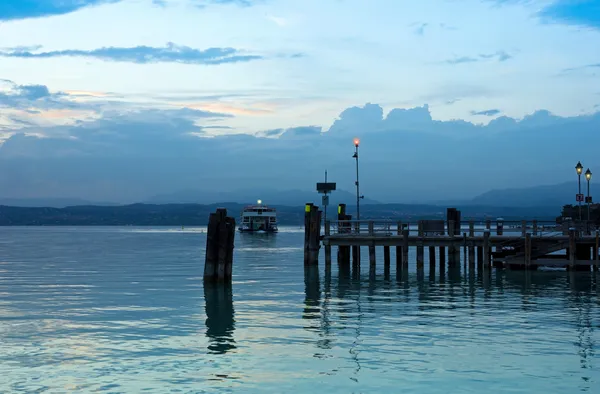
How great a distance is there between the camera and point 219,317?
26875 millimetres

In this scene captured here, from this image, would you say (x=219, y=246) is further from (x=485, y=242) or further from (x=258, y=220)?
(x=258, y=220)

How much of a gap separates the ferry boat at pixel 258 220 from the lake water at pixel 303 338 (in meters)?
149

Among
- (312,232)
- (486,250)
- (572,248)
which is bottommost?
(486,250)

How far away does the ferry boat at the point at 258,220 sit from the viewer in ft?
620

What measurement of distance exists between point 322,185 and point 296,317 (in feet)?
123

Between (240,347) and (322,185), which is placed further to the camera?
(322,185)

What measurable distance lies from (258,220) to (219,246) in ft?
510

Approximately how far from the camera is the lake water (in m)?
17.0

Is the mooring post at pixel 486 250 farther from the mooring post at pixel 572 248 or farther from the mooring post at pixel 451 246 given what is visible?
the mooring post at pixel 572 248

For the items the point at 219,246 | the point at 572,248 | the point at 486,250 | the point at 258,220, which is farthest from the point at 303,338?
the point at 258,220

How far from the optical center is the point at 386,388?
53.6ft

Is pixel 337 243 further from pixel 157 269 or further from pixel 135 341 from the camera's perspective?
pixel 135 341

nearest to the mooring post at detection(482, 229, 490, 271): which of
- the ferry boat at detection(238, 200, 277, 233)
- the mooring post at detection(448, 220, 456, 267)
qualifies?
the mooring post at detection(448, 220, 456, 267)

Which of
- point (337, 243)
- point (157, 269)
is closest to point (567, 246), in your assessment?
point (337, 243)
